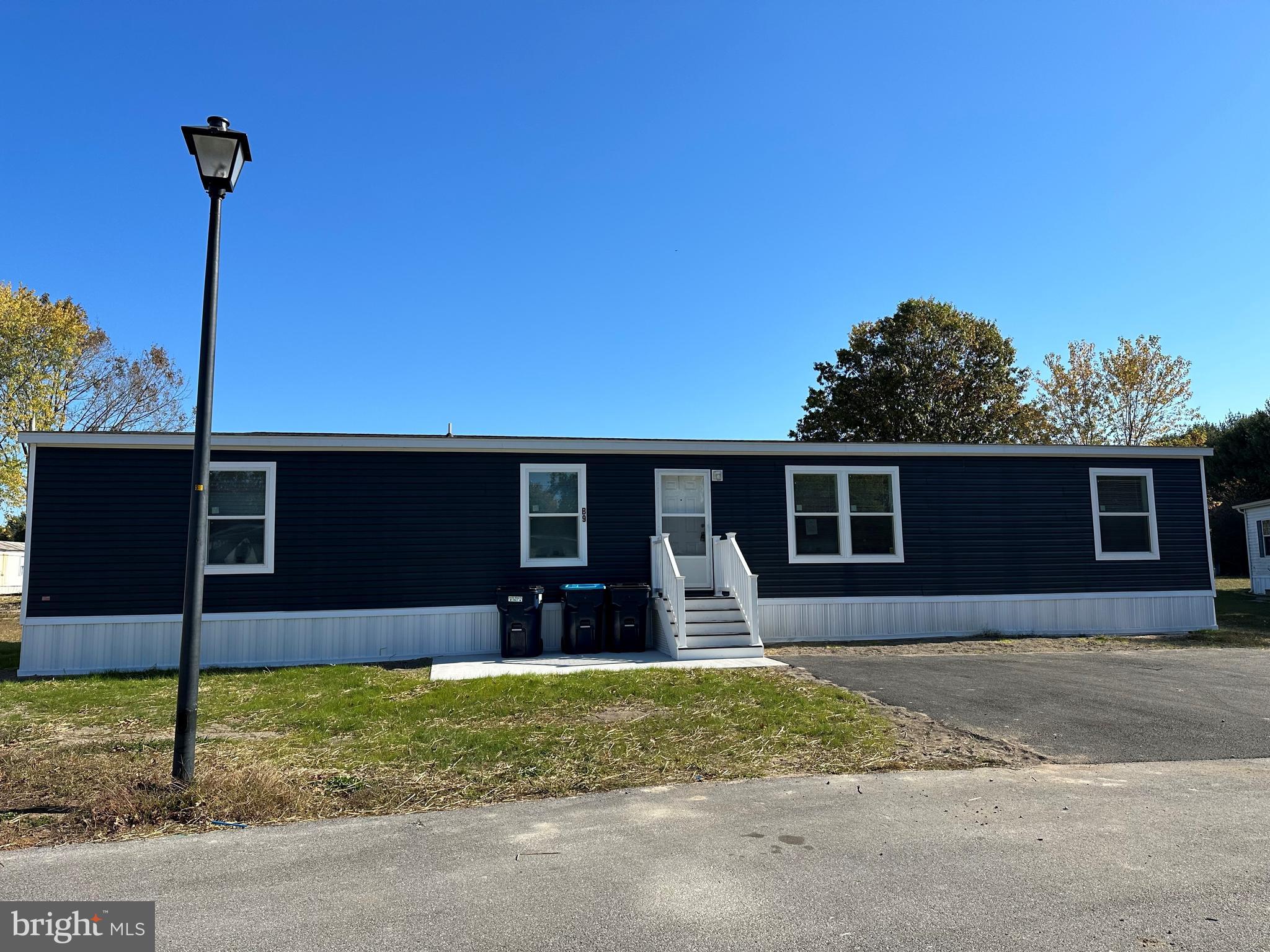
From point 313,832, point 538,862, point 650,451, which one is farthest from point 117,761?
point 650,451

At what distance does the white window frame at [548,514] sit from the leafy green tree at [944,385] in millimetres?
19369

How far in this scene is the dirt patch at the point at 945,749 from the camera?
5785mm

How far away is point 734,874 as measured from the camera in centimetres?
377

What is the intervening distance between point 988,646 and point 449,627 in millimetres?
8131

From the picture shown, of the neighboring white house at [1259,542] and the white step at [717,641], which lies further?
the neighboring white house at [1259,542]

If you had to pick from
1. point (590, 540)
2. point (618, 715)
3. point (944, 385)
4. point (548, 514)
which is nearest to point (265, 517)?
point (548, 514)

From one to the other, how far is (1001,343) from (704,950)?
102 ft

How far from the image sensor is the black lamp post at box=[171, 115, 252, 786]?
5.05 m

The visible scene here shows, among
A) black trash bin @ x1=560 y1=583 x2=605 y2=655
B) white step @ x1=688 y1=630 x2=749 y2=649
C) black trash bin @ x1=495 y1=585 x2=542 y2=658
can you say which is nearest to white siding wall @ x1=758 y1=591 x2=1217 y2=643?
white step @ x1=688 y1=630 x2=749 y2=649

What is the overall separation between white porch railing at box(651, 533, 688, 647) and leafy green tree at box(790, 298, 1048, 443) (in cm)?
1928

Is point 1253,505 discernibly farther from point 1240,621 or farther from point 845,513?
point 845,513

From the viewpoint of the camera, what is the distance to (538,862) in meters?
3.96

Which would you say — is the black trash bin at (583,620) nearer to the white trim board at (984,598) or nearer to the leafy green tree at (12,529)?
the white trim board at (984,598)

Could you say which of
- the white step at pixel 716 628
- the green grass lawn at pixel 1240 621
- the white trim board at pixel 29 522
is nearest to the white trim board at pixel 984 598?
the green grass lawn at pixel 1240 621
